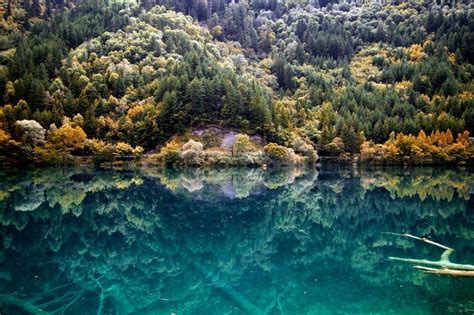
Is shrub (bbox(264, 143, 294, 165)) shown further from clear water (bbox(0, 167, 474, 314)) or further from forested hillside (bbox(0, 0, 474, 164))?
clear water (bbox(0, 167, 474, 314))

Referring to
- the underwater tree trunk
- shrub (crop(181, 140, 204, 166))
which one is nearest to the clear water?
the underwater tree trunk

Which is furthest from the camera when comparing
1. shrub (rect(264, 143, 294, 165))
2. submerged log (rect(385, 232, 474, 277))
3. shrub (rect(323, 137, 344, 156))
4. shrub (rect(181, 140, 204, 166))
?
shrub (rect(323, 137, 344, 156))

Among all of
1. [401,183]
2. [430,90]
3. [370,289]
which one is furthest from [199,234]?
[430,90]

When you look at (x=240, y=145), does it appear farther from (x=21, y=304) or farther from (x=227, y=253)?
(x=21, y=304)

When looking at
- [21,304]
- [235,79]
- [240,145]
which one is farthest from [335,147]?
[21,304]

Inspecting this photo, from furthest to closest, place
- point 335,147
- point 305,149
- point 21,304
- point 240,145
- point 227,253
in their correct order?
point 335,147
point 305,149
point 240,145
point 227,253
point 21,304

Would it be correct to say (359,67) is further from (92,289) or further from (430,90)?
(92,289)
